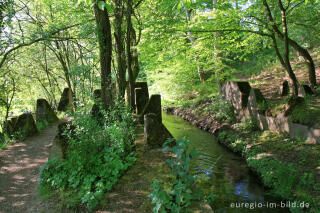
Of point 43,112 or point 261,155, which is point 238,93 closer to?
point 261,155

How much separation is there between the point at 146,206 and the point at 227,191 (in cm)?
230

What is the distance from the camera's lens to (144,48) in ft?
34.1

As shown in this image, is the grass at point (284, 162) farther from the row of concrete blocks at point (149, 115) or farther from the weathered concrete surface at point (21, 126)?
the weathered concrete surface at point (21, 126)

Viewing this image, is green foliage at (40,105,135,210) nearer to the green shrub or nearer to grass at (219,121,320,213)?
grass at (219,121,320,213)

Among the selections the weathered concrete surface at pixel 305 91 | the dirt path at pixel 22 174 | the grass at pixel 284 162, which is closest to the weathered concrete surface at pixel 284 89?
the weathered concrete surface at pixel 305 91

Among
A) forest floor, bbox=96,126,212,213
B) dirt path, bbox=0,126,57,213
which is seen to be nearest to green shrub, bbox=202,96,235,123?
forest floor, bbox=96,126,212,213

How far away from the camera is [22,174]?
4.86 meters

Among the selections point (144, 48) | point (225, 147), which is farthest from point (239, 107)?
point (144, 48)

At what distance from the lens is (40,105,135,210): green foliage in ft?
11.4

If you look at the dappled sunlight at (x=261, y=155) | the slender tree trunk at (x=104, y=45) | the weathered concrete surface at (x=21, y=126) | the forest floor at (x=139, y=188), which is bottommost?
the dappled sunlight at (x=261, y=155)

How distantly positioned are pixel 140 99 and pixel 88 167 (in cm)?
551

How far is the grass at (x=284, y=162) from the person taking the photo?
12.5ft

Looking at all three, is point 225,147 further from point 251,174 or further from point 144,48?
point 144,48

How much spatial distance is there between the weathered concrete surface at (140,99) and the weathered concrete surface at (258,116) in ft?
13.5
